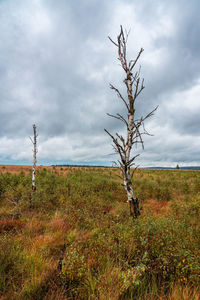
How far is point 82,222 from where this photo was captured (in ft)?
20.9

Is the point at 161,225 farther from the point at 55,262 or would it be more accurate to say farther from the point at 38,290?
the point at 38,290

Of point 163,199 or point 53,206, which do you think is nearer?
point 53,206

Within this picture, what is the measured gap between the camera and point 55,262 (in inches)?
141

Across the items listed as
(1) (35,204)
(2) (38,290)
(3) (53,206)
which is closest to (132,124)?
(2) (38,290)

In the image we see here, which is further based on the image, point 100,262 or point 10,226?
point 10,226

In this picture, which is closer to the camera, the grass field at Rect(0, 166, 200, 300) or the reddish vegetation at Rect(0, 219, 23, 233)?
the grass field at Rect(0, 166, 200, 300)

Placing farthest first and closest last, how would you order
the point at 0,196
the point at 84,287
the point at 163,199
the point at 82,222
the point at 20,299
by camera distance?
1. the point at 163,199
2. the point at 0,196
3. the point at 82,222
4. the point at 84,287
5. the point at 20,299

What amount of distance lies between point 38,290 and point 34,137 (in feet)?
37.1

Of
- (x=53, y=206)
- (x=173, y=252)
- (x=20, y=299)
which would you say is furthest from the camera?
(x=53, y=206)

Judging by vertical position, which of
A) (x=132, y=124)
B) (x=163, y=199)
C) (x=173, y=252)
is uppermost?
(x=132, y=124)

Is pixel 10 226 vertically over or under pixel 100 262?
under

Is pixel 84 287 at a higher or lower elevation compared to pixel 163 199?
higher

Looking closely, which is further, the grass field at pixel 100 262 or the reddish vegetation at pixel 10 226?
the reddish vegetation at pixel 10 226

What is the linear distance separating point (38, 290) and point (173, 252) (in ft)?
10.8
